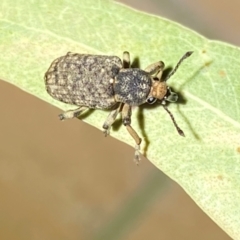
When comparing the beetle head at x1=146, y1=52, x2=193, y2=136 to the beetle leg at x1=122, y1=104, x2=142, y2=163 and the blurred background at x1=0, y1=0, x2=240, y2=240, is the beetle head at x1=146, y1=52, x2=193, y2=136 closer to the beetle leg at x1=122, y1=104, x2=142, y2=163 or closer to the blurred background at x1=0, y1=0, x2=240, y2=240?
the beetle leg at x1=122, y1=104, x2=142, y2=163

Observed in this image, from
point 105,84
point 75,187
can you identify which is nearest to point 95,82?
point 105,84

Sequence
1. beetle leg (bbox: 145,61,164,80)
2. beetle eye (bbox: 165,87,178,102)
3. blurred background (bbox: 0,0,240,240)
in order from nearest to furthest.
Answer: beetle eye (bbox: 165,87,178,102), beetle leg (bbox: 145,61,164,80), blurred background (bbox: 0,0,240,240)

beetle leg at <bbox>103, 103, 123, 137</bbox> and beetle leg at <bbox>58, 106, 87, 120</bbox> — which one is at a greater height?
beetle leg at <bbox>103, 103, 123, 137</bbox>

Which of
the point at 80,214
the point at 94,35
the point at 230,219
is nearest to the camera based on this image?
the point at 230,219

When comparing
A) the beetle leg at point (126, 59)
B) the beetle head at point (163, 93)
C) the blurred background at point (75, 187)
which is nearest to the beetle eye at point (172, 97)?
the beetle head at point (163, 93)

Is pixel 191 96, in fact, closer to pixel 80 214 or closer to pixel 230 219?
pixel 230 219

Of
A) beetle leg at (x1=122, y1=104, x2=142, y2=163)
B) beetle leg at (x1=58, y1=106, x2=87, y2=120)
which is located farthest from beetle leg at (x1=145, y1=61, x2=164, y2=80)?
beetle leg at (x1=58, y1=106, x2=87, y2=120)

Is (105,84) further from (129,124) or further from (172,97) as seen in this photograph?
(172,97)

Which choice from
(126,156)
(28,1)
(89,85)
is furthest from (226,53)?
(126,156)

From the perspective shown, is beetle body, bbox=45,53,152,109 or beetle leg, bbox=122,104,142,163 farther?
beetle body, bbox=45,53,152,109
